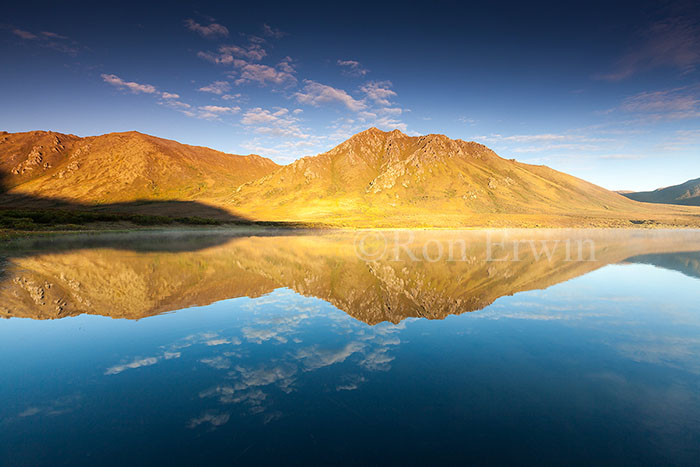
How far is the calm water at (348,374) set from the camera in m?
5.36

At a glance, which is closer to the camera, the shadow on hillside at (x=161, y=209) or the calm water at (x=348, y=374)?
the calm water at (x=348, y=374)

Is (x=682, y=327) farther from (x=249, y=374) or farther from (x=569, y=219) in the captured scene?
(x=569, y=219)

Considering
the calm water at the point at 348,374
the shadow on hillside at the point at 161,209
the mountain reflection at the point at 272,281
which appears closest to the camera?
the calm water at the point at 348,374

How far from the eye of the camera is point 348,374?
8172 millimetres

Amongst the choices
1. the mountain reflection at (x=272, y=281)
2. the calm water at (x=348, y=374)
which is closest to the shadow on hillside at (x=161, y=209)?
the mountain reflection at (x=272, y=281)

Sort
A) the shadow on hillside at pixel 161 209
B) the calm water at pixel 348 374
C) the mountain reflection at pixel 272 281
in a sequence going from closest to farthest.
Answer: the calm water at pixel 348 374 < the mountain reflection at pixel 272 281 < the shadow on hillside at pixel 161 209

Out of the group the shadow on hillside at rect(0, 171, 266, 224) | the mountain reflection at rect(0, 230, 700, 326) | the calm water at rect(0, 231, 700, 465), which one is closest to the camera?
the calm water at rect(0, 231, 700, 465)

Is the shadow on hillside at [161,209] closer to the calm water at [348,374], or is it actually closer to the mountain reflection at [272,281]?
the mountain reflection at [272,281]

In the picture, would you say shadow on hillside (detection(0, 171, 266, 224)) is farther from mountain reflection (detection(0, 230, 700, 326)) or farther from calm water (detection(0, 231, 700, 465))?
calm water (detection(0, 231, 700, 465))

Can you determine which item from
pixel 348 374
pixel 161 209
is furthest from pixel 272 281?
pixel 161 209

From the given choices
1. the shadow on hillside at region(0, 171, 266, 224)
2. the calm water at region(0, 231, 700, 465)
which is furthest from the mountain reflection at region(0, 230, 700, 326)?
the shadow on hillside at region(0, 171, 266, 224)

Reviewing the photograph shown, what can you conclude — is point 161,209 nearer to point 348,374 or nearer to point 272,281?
point 272,281

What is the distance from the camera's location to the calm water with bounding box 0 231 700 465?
211 inches

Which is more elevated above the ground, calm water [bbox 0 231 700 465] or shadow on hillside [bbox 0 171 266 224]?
shadow on hillside [bbox 0 171 266 224]
